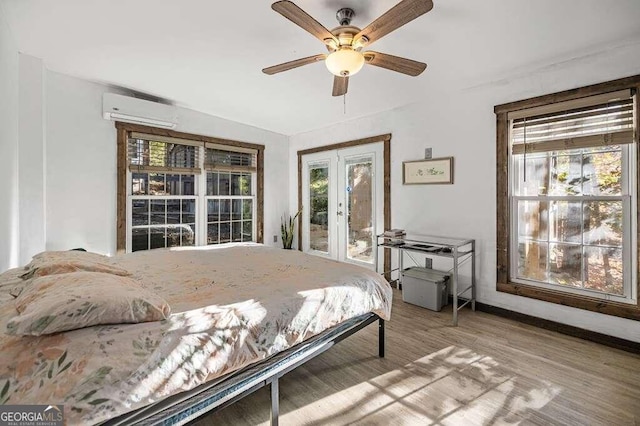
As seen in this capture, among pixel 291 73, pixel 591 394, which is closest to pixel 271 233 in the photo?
pixel 291 73

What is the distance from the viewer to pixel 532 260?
3.05 m

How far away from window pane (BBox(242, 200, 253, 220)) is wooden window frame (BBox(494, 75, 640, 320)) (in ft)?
12.1

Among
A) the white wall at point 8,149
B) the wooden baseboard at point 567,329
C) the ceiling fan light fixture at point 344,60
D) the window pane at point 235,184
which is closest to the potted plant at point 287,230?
the window pane at point 235,184

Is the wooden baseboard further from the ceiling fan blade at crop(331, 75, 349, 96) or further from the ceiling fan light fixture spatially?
the ceiling fan light fixture

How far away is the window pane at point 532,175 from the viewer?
9.66 feet

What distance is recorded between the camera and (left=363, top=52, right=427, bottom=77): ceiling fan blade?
211cm

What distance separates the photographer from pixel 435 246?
10.7 feet

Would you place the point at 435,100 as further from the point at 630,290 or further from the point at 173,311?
the point at 173,311

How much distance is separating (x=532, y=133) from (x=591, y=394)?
7.35 ft

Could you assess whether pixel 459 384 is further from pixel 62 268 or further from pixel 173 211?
pixel 173 211

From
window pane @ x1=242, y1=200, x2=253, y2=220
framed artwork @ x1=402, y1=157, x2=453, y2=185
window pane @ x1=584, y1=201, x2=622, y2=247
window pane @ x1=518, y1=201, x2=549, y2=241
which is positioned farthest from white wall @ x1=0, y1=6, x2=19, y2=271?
window pane @ x1=584, y1=201, x2=622, y2=247

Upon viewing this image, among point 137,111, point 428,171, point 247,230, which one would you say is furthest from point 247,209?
point 428,171

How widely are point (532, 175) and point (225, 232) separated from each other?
4173 mm

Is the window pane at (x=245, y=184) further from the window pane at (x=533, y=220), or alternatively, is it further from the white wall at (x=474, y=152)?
the window pane at (x=533, y=220)
